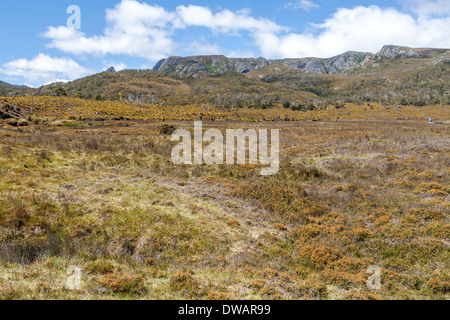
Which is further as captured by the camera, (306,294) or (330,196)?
(330,196)

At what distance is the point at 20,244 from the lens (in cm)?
812

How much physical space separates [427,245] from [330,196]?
5809mm

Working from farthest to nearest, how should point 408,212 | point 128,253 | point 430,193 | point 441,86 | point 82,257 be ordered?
point 441,86 < point 430,193 < point 408,212 < point 128,253 < point 82,257

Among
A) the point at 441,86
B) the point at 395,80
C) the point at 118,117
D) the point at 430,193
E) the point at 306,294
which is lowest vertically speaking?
the point at 306,294

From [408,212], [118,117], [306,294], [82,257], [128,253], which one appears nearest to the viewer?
[306,294]

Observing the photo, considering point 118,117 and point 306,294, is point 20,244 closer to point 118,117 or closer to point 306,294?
point 306,294

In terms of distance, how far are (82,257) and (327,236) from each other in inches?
377

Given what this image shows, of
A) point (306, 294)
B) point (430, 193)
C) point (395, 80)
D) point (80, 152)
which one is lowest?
point (306, 294)

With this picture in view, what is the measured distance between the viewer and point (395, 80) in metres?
178

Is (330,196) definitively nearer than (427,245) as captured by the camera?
No

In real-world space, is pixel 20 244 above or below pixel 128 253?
above
